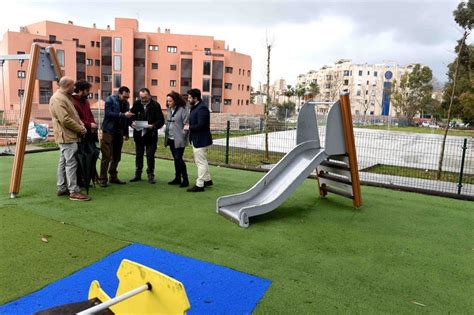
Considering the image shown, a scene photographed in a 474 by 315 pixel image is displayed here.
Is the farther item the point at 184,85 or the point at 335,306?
the point at 184,85

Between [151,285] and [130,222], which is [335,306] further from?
[130,222]

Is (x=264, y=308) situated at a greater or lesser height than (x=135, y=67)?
lesser

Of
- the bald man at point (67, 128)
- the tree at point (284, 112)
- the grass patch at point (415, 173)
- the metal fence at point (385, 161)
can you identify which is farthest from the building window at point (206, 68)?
the bald man at point (67, 128)

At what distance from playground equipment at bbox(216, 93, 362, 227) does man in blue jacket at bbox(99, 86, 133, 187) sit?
2.54m

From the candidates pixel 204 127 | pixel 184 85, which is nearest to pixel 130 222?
pixel 204 127

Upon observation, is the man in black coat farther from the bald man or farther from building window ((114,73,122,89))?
building window ((114,73,122,89))

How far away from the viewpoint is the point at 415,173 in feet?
31.2

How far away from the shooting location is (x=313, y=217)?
520 cm

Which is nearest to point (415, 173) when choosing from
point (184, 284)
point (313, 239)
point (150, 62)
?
point (313, 239)

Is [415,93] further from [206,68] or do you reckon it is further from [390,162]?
[390,162]

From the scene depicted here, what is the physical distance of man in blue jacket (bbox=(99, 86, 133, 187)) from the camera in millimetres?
6387

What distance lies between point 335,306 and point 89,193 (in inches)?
176

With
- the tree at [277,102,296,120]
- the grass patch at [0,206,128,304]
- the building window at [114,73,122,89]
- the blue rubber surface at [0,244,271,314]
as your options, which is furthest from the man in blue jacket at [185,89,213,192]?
the building window at [114,73,122,89]

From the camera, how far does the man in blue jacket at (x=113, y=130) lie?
21.0 feet
